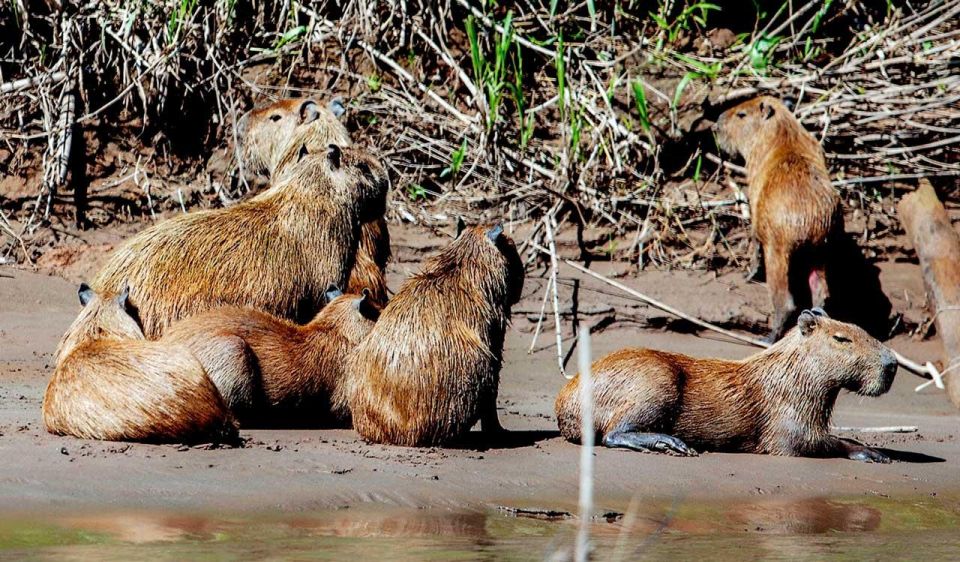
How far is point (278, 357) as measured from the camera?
20.5 ft

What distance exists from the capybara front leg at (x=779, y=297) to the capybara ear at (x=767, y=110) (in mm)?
1114

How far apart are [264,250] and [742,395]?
235 centimetres

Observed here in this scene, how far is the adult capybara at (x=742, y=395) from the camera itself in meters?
6.22

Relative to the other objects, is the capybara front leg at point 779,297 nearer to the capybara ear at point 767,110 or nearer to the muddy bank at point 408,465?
the muddy bank at point 408,465

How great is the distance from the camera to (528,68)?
33.9 ft

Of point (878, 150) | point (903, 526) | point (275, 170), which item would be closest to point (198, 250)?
point (275, 170)

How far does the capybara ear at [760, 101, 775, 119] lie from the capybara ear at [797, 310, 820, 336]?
2.93m

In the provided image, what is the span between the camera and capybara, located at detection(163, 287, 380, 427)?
19.9ft

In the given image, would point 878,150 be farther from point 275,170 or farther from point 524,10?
point 275,170

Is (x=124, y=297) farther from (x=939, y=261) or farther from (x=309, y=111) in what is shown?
(x=939, y=261)

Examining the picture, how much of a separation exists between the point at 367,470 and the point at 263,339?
3.57 feet

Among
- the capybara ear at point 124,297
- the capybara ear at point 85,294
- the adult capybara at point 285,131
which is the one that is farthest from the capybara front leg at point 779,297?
the capybara ear at point 85,294

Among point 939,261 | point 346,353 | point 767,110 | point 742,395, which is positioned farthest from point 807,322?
point 767,110

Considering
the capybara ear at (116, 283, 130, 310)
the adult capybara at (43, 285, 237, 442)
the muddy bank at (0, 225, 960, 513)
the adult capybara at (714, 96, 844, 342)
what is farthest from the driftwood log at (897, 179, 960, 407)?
the capybara ear at (116, 283, 130, 310)
